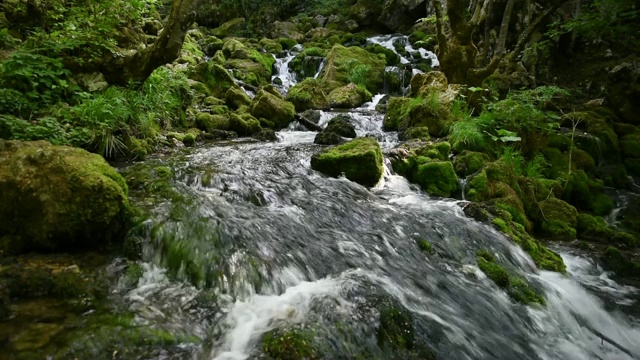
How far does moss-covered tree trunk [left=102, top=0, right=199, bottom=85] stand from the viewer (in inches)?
261

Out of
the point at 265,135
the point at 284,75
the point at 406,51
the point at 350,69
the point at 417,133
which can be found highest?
the point at 406,51

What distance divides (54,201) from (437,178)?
5749 millimetres

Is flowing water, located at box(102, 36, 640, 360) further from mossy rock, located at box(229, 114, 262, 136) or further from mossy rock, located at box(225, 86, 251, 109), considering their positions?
mossy rock, located at box(225, 86, 251, 109)

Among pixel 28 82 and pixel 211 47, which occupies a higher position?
pixel 211 47

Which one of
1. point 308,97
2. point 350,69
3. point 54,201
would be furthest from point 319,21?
point 54,201

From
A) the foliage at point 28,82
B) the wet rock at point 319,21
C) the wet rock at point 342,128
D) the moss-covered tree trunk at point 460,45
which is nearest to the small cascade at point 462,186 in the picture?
the wet rock at point 342,128

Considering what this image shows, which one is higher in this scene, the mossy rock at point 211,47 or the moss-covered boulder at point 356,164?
the mossy rock at point 211,47

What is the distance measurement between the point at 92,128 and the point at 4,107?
3.66 ft

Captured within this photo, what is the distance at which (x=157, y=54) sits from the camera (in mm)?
6938

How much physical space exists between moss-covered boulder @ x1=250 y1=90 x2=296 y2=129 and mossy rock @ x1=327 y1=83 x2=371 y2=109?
3508 millimetres

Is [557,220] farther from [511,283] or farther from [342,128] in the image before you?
[342,128]

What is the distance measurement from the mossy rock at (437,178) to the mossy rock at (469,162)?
313 millimetres

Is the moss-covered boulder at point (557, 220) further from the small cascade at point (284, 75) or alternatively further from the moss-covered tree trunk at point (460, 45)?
the small cascade at point (284, 75)

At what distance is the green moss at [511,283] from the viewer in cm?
401
